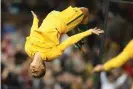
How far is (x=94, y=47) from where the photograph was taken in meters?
11.9

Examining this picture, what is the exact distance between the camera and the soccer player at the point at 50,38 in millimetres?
8453

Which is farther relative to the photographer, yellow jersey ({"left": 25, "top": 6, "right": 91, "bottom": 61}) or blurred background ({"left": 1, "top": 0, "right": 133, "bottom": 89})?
blurred background ({"left": 1, "top": 0, "right": 133, "bottom": 89})

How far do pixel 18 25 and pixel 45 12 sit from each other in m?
1.06

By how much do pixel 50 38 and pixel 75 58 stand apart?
333 cm

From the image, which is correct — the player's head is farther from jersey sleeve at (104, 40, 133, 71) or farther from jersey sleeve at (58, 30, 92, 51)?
jersey sleeve at (104, 40, 133, 71)

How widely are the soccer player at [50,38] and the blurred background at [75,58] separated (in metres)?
1.94

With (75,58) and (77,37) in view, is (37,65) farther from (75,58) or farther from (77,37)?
(75,58)

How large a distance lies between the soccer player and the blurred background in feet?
6.38

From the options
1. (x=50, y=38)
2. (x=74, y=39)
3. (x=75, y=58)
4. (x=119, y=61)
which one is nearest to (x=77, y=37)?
(x=74, y=39)

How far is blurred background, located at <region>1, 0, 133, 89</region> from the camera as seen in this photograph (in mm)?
11242

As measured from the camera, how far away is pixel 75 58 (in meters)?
11.9

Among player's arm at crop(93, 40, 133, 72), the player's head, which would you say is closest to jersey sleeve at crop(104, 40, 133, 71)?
player's arm at crop(93, 40, 133, 72)

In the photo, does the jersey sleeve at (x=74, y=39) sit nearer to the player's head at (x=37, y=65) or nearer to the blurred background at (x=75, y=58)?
the player's head at (x=37, y=65)

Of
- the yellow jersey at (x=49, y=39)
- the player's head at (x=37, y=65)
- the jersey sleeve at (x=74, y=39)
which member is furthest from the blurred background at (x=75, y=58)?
the player's head at (x=37, y=65)
